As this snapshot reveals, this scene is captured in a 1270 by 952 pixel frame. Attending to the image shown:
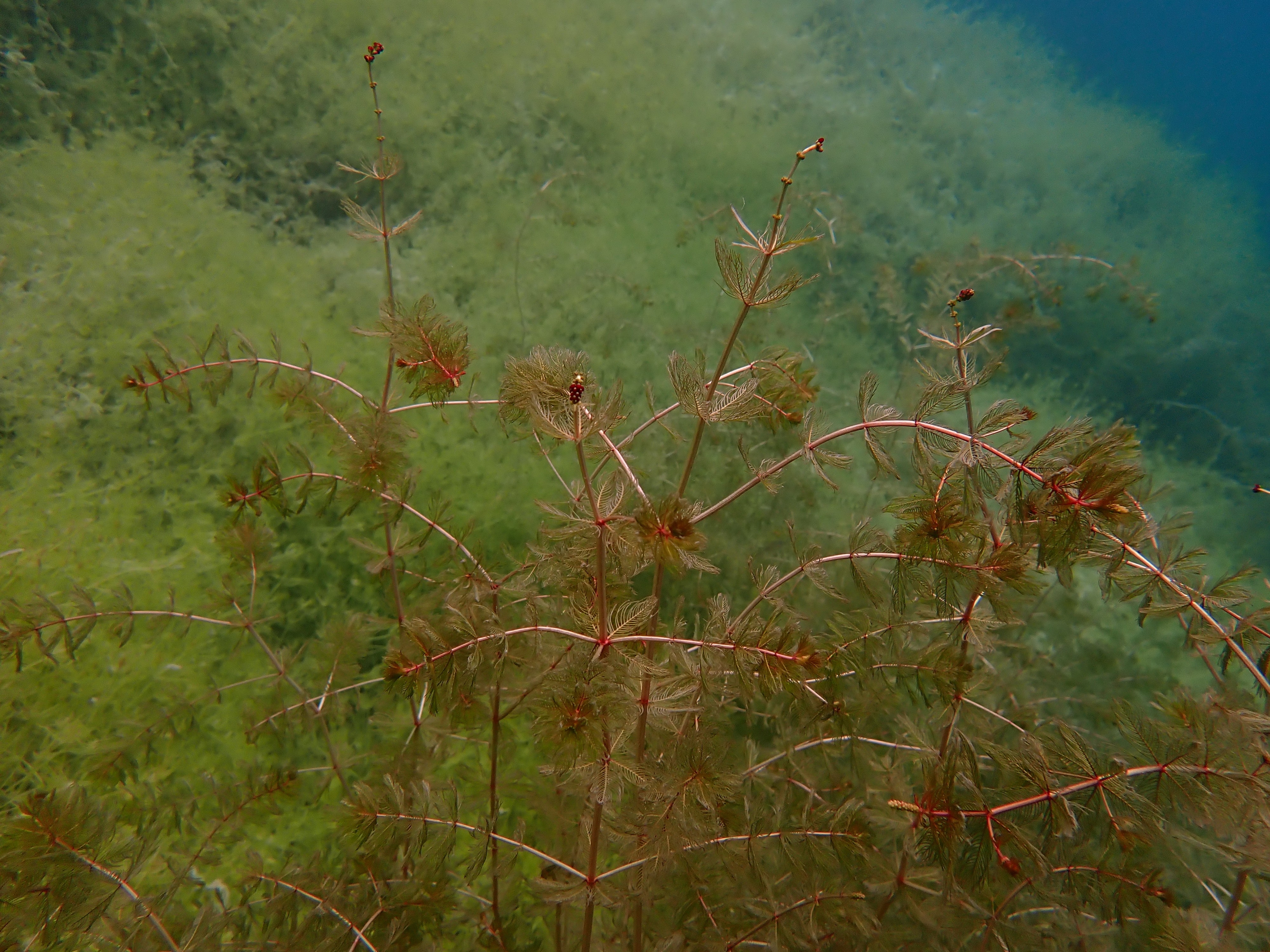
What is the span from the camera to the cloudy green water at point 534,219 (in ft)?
4.35

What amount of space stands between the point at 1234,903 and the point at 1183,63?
2100 mm

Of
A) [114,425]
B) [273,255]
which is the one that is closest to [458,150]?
[273,255]

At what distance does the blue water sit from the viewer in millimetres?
1754

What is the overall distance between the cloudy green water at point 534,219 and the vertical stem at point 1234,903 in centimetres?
103

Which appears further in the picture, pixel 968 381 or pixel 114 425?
pixel 114 425

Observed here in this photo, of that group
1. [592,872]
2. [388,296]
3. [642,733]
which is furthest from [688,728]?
[388,296]

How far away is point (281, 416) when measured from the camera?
1438 millimetres

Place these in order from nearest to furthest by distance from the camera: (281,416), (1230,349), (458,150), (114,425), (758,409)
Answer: (758,409)
(114,425)
(281,416)
(458,150)
(1230,349)

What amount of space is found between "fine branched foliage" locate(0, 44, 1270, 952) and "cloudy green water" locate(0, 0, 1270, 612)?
1.27ft

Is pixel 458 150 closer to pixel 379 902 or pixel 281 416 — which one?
pixel 281 416

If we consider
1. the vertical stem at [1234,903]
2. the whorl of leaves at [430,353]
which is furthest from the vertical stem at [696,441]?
the vertical stem at [1234,903]

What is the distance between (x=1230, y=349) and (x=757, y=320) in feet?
4.34

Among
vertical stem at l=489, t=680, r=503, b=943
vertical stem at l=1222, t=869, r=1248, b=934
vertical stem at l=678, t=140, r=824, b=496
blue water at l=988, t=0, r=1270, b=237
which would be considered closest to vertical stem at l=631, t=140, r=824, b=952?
vertical stem at l=678, t=140, r=824, b=496

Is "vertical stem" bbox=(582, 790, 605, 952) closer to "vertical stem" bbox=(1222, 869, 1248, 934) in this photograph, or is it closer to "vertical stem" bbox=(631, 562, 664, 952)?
"vertical stem" bbox=(631, 562, 664, 952)
